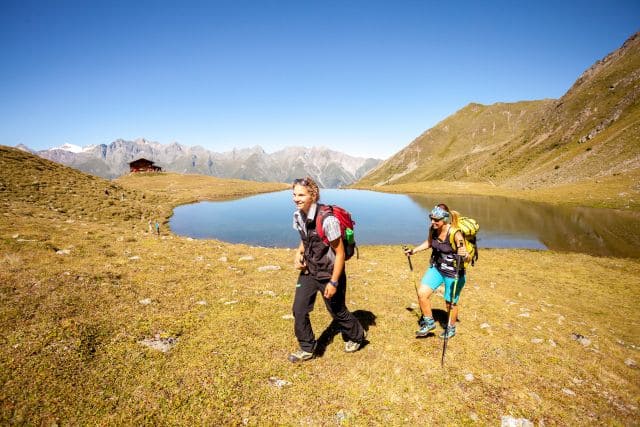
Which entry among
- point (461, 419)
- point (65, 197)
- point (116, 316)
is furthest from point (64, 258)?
point (65, 197)

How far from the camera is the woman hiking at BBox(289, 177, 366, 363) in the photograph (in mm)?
6414

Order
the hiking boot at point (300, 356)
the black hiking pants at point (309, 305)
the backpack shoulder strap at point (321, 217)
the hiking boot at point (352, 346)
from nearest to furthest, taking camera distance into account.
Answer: the backpack shoulder strap at point (321, 217), the black hiking pants at point (309, 305), the hiking boot at point (300, 356), the hiking boot at point (352, 346)

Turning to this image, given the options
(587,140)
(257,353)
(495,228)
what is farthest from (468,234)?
(587,140)

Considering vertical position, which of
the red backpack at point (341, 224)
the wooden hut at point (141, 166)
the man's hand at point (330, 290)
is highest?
the wooden hut at point (141, 166)

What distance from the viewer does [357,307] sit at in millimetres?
11023

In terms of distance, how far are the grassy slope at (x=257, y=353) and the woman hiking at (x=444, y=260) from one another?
697mm

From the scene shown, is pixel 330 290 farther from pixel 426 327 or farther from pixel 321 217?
pixel 426 327

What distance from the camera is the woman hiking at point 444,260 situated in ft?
26.1

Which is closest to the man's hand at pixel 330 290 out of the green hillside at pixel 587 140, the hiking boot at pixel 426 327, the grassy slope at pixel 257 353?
the grassy slope at pixel 257 353

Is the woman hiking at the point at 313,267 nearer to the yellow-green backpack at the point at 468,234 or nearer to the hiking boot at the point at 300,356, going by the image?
the hiking boot at the point at 300,356

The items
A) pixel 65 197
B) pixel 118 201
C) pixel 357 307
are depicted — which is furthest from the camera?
pixel 118 201

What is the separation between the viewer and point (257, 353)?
24.5 feet

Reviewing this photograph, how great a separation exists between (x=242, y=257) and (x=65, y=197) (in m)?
26.4

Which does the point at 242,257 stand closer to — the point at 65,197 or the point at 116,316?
the point at 116,316
